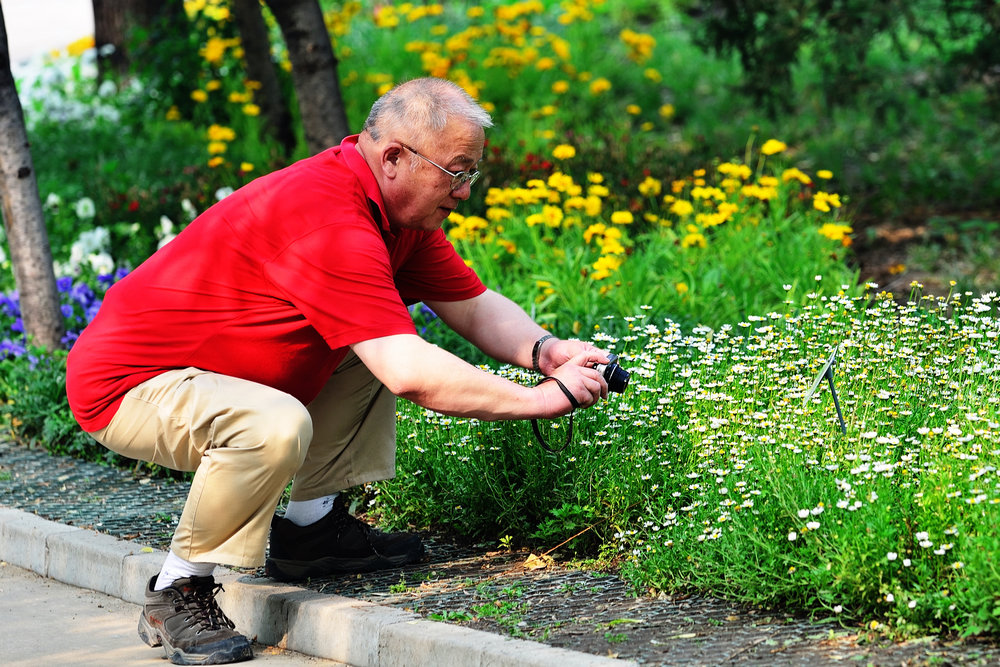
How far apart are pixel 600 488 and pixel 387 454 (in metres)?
0.71

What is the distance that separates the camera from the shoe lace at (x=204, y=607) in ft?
11.0

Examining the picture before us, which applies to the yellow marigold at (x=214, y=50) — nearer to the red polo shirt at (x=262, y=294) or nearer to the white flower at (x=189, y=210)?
the white flower at (x=189, y=210)

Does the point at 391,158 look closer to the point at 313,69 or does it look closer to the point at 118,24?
the point at 313,69

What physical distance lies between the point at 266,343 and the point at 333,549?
82 centimetres

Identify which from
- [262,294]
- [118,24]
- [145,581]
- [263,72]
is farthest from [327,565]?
[118,24]

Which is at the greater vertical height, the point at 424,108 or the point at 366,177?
the point at 424,108

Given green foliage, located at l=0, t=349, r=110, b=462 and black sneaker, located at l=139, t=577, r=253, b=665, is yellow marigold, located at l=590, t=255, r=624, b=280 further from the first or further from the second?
black sneaker, located at l=139, t=577, r=253, b=665

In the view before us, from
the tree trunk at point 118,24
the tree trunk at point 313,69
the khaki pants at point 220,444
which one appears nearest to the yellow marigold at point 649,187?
the tree trunk at point 313,69

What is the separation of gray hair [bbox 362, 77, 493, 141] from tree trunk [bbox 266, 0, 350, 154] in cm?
471

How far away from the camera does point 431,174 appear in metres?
3.31

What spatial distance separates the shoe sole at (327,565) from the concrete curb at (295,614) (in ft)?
0.22

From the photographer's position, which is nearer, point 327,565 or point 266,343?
point 266,343

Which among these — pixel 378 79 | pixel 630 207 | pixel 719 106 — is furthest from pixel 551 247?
pixel 719 106

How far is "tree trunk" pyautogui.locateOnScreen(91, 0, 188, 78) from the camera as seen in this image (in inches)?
484
